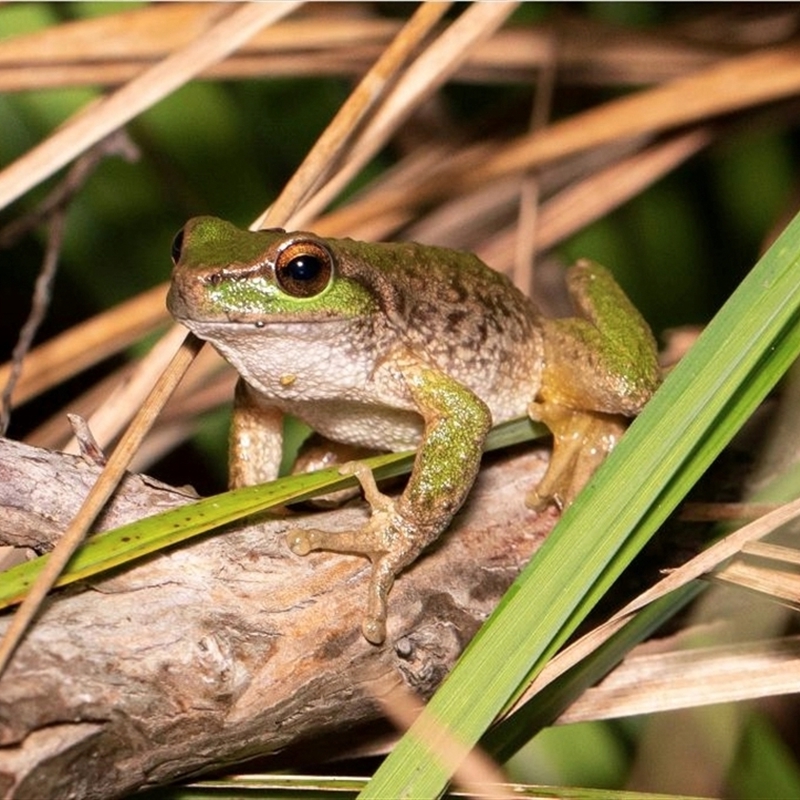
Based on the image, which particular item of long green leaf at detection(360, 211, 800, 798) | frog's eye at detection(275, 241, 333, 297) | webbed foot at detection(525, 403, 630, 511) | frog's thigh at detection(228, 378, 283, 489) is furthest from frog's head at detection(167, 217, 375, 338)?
long green leaf at detection(360, 211, 800, 798)

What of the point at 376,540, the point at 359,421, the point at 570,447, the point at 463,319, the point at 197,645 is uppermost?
the point at 463,319

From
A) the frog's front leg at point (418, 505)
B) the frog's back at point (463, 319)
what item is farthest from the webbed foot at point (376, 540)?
the frog's back at point (463, 319)

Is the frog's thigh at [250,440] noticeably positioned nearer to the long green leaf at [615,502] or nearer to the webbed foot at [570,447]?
the webbed foot at [570,447]

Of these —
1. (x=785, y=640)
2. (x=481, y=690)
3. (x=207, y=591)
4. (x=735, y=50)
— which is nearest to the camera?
(x=481, y=690)

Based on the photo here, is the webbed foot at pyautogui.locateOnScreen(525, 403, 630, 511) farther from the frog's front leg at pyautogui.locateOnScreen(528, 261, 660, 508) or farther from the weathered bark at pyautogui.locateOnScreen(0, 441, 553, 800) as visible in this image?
the weathered bark at pyautogui.locateOnScreen(0, 441, 553, 800)

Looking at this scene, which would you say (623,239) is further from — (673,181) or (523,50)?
(523,50)

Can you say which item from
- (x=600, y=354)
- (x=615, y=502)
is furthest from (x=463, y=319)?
(x=615, y=502)

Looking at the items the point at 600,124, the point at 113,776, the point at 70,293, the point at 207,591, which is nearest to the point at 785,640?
the point at 207,591

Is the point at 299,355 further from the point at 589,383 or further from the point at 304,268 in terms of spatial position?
the point at 589,383
